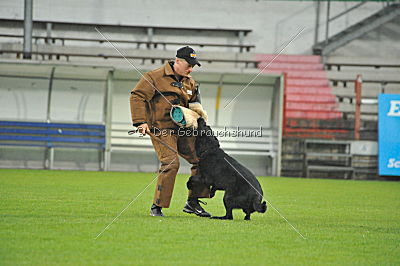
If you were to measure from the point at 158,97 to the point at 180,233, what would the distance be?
189cm

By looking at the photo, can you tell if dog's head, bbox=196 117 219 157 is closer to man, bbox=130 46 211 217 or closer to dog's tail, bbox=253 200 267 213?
man, bbox=130 46 211 217

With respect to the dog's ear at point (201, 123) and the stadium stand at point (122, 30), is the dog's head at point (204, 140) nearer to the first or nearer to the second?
the dog's ear at point (201, 123)

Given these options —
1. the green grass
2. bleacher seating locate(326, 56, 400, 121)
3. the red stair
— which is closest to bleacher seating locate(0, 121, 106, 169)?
the red stair

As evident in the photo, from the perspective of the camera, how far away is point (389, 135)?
1878 cm

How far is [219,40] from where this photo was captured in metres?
24.2

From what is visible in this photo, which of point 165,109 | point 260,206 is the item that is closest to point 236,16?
point 165,109

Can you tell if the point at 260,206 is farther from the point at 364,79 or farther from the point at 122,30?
the point at 122,30

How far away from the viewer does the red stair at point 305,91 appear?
20406 millimetres

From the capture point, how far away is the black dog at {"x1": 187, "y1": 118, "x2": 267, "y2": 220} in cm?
719

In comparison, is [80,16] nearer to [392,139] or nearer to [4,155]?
[4,155]

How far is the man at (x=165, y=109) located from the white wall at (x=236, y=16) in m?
16.6

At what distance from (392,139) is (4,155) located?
10.0m

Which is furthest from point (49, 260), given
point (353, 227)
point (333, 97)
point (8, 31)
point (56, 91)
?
point (8, 31)

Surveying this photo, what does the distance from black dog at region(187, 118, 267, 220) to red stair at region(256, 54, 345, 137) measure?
11981 millimetres
